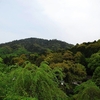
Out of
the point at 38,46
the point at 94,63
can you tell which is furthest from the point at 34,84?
the point at 38,46

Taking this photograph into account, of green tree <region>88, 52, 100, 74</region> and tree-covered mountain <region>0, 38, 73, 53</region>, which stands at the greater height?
tree-covered mountain <region>0, 38, 73, 53</region>

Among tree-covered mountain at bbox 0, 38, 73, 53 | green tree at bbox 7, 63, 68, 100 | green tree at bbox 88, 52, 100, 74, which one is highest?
tree-covered mountain at bbox 0, 38, 73, 53

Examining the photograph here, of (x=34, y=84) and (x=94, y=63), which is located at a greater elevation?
(x=94, y=63)

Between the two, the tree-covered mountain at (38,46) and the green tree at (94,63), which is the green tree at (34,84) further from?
the tree-covered mountain at (38,46)

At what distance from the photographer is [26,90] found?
20.0ft

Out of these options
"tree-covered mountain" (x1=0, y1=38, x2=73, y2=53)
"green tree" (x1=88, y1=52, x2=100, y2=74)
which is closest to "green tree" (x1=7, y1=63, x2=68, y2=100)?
"green tree" (x1=88, y1=52, x2=100, y2=74)

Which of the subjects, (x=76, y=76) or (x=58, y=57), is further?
(x=58, y=57)

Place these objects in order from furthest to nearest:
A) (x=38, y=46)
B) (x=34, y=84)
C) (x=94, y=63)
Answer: (x=38, y=46) < (x=94, y=63) < (x=34, y=84)

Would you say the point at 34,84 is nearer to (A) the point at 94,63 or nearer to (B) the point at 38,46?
(A) the point at 94,63

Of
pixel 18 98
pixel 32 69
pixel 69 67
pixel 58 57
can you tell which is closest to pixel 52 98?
pixel 32 69

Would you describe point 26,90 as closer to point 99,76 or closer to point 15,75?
point 15,75

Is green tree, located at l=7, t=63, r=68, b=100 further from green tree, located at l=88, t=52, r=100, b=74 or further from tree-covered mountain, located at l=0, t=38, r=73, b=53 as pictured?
tree-covered mountain, located at l=0, t=38, r=73, b=53

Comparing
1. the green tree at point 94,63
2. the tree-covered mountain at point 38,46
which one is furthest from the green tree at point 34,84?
the tree-covered mountain at point 38,46

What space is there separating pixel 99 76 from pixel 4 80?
790 inches
